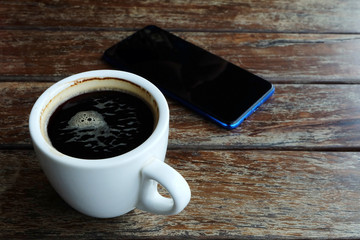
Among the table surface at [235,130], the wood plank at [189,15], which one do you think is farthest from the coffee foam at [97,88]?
the wood plank at [189,15]

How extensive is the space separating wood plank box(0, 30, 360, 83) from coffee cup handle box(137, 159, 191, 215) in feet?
1.04

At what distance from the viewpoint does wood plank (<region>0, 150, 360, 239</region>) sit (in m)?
0.48

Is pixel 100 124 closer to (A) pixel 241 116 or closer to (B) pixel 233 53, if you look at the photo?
(A) pixel 241 116

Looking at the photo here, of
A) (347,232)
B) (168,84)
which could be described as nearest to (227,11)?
(168,84)

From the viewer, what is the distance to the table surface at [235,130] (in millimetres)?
486

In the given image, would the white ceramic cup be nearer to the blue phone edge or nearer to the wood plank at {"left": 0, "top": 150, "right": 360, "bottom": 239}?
the wood plank at {"left": 0, "top": 150, "right": 360, "bottom": 239}

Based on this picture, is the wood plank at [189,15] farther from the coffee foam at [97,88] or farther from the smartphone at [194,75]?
the coffee foam at [97,88]

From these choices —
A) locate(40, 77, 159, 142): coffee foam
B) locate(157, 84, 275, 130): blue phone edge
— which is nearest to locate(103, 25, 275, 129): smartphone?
locate(157, 84, 275, 130): blue phone edge

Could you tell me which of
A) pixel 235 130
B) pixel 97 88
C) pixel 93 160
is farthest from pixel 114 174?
pixel 235 130

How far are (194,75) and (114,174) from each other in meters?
0.30

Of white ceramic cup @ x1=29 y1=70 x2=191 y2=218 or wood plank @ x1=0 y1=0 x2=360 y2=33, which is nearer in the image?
white ceramic cup @ x1=29 y1=70 x2=191 y2=218

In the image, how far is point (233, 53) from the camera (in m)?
0.74

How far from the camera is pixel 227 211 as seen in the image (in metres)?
0.50

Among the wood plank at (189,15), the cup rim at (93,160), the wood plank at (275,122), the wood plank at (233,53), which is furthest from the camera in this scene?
the wood plank at (189,15)
